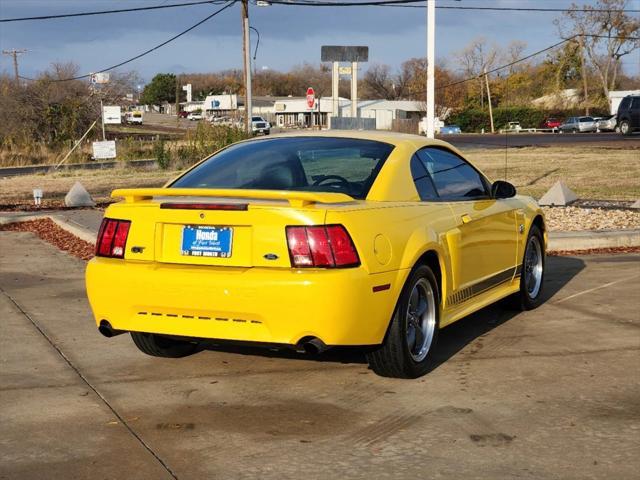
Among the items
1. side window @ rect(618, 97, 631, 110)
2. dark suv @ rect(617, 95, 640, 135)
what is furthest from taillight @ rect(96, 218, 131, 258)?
side window @ rect(618, 97, 631, 110)

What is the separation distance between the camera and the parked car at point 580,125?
66.1 meters

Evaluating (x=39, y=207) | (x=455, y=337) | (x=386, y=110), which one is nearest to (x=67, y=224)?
(x=39, y=207)

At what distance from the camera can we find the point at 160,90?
531 ft

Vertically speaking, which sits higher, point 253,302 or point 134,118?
point 134,118

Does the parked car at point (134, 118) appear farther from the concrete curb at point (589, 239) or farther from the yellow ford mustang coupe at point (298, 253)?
the yellow ford mustang coupe at point (298, 253)

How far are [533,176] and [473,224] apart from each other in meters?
17.0

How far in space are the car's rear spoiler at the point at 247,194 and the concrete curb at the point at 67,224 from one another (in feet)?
21.3

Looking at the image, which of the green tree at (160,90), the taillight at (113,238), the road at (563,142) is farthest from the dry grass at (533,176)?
the green tree at (160,90)

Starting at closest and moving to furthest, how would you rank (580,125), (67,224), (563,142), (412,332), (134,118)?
1. (412,332)
2. (67,224)
3. (563,142)
4. (580,125)
5. (134,118)

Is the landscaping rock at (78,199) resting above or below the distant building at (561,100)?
below

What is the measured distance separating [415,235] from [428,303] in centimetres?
56

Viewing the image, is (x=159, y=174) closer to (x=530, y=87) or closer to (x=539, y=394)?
(x=539, y=394)

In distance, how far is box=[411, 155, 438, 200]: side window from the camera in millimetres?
6051

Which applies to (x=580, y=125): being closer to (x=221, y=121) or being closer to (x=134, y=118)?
(x=221, y=121)
